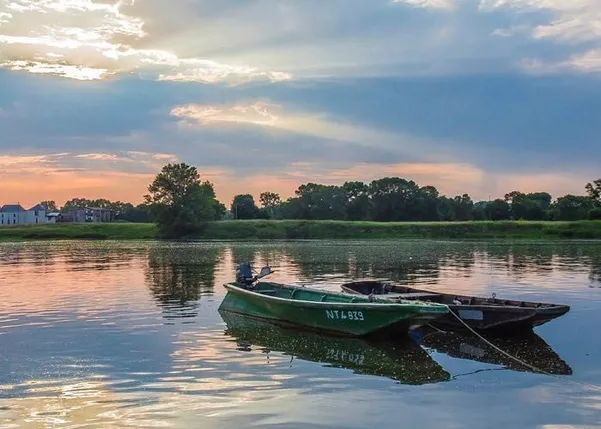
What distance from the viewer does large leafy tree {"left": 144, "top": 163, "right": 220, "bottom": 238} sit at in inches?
5531

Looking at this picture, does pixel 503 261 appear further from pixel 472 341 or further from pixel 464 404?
pixel 464 404

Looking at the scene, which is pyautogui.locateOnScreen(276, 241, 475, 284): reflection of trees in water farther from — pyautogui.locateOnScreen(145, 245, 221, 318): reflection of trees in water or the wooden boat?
the wooden boat

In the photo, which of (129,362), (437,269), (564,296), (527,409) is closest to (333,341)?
(129,362)

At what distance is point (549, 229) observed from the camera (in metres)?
127

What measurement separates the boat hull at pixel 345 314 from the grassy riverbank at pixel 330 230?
105998 millimetres

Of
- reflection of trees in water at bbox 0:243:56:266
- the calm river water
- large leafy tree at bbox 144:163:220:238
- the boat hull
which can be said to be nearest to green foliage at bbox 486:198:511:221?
large leafy tree at bbox 144:163:220:238

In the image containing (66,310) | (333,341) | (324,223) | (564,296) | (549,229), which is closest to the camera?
(333,341)

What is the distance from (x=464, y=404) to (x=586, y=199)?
160m

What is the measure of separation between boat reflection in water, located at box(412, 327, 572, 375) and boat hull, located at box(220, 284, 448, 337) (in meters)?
1.32

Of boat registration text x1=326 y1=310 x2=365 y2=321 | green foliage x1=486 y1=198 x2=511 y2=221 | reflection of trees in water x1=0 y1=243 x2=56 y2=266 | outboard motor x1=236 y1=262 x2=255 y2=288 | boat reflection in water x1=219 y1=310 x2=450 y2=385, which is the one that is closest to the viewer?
boat reflection in water x1=219 y1=310 x2=450 y2=385

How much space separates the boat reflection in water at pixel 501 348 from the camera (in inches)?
752

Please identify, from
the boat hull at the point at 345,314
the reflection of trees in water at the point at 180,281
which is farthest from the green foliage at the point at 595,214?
the boat hull at the point at 345,314

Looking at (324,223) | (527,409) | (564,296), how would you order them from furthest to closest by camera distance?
(324,223) → (564,296) → (527,409)

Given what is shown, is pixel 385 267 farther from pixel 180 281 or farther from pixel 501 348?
pixel 501 348
